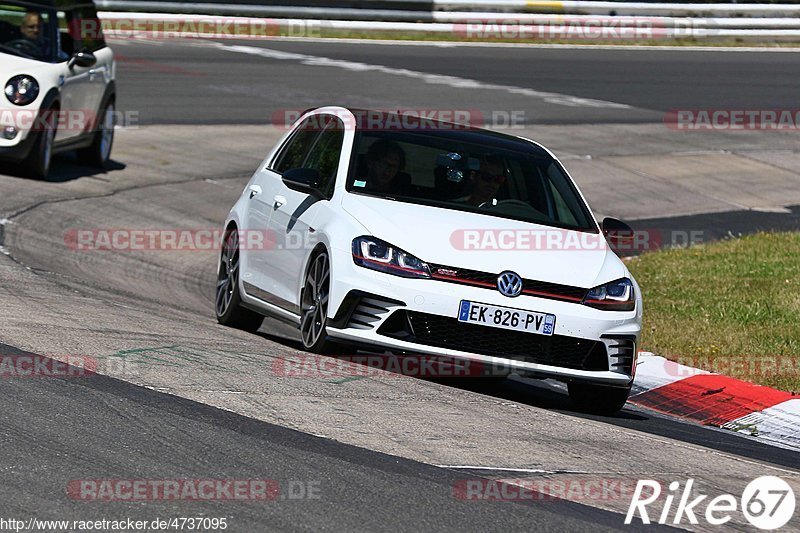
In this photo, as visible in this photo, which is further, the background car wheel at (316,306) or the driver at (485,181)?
the driver at (485,181)

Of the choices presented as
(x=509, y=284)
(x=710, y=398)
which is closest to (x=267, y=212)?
(x=509, y=284)

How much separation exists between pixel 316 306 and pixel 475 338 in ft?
3.51

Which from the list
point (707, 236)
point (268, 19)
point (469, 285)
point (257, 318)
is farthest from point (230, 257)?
point (268, 19)

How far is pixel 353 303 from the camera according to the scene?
823cm

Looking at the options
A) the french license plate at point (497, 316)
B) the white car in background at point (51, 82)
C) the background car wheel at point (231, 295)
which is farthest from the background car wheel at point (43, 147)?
the french license plate at point (497, 316)

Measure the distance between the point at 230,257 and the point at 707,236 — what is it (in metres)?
8.13

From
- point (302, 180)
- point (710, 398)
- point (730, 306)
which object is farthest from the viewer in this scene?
point (730, 306)

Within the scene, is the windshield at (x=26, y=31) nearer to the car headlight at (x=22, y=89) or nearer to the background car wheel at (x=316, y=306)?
the car headlight at (x=22, y=89)

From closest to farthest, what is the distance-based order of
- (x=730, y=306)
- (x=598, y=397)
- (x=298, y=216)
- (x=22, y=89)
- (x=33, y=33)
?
(x=598, y=397) < (x=298, y=216) < (x=730, y=306) < (x=22, y=89) < (x=33, y=33)

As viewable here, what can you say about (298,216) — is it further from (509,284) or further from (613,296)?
(613,296)

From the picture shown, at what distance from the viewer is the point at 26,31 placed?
15.7m

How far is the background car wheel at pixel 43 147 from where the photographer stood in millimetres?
15195

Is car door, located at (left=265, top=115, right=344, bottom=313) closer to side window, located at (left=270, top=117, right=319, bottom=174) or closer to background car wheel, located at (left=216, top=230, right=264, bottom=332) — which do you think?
side window, located at (left=270, top=117, right=319, bottom=174)

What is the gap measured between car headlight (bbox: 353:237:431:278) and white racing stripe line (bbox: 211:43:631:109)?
1858cm
